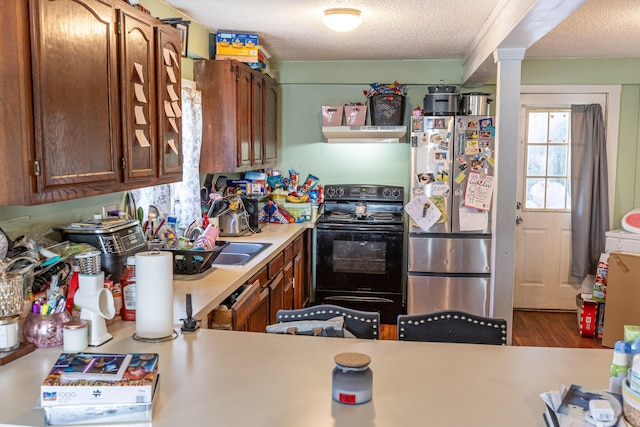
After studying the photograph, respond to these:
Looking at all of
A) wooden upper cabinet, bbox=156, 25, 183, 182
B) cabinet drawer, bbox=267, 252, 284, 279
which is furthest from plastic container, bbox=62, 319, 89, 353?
→ cabinet drawer, bbox=267, 252, 284, 279

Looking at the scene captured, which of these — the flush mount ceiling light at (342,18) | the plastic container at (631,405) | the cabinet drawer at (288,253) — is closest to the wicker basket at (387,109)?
the cabinet drawer at (288,253)

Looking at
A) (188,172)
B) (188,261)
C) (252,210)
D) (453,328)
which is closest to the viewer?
(453,328)

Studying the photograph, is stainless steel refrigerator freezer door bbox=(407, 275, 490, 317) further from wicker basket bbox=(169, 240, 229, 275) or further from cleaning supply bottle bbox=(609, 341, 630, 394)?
cleaning supply bottle bbox=(609, 341, 630, 394)

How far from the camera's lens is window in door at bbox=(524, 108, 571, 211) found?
514 centimetres

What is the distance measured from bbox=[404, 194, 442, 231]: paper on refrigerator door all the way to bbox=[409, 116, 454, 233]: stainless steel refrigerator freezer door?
0.03m

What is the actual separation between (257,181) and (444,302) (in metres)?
1.84

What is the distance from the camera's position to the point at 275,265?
3.70 metres

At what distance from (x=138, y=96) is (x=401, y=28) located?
212 cm


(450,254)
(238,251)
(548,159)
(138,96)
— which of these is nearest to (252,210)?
(238,251)

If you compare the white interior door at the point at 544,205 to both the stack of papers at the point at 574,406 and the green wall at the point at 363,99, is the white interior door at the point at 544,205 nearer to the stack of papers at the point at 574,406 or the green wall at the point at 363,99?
the green wall at the point at 363,99

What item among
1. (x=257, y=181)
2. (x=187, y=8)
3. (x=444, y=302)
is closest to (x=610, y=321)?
(x=444, y=302)

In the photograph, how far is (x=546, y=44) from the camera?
14.5ft

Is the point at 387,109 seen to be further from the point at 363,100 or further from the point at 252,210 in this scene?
the point at 252,210

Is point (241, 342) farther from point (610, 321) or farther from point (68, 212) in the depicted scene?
point (610, 321)
